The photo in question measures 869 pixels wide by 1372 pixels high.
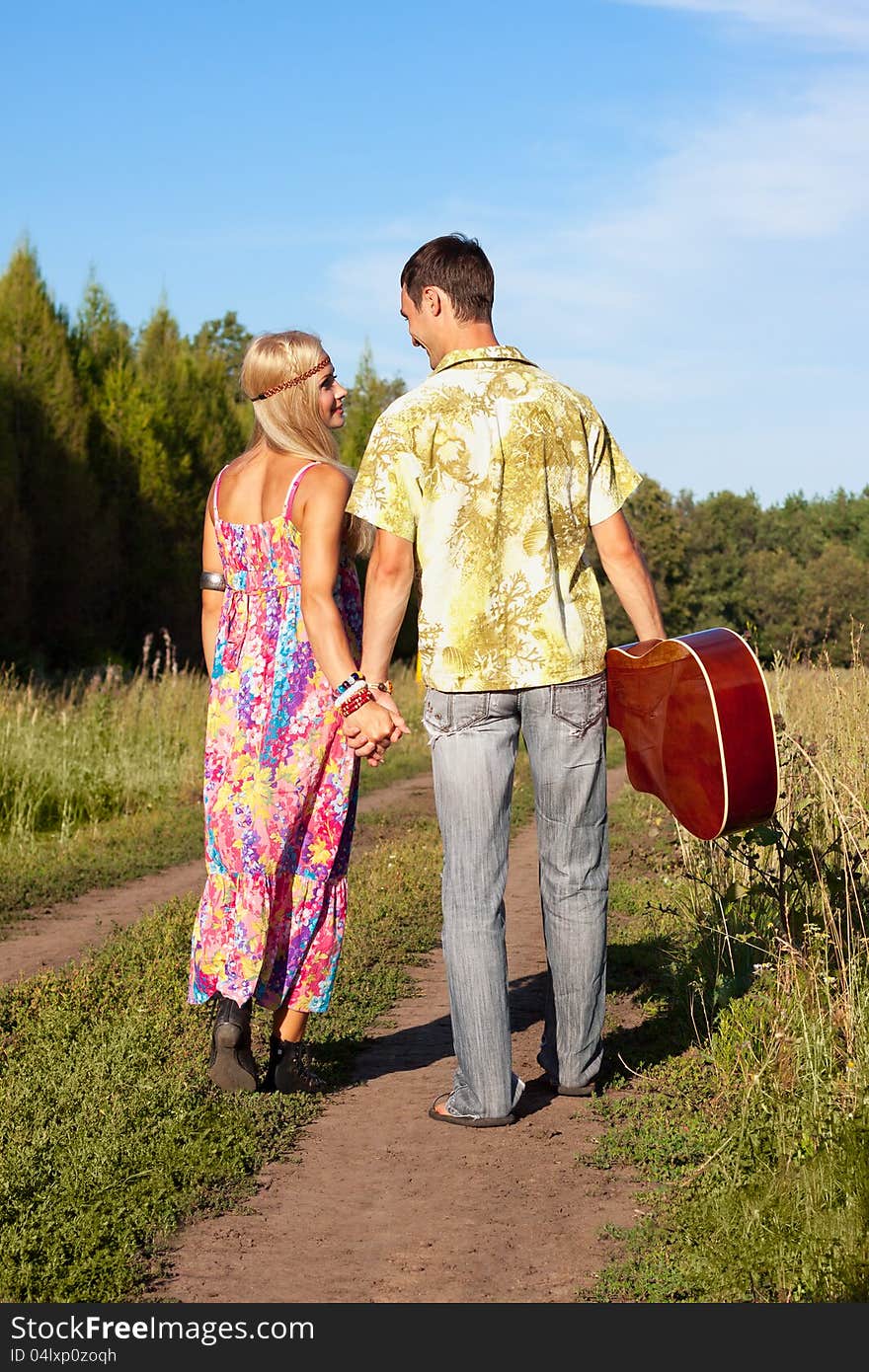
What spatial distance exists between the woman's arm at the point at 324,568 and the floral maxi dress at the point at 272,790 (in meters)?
0.08

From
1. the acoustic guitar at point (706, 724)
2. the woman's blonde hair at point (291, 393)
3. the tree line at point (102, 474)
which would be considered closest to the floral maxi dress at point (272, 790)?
the woman's blonde hair at point (291, 393)

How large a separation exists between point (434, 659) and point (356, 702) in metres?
0.26

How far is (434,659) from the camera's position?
4.02m

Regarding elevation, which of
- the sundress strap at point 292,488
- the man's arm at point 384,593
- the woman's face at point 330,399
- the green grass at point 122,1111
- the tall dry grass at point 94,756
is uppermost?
the woman's face at point 330,399

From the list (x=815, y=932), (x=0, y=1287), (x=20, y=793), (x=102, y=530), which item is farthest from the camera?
(x=102, y=530)

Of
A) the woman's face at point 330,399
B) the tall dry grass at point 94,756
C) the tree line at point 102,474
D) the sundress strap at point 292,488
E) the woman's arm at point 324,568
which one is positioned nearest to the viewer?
the woman's arm at point 324,568

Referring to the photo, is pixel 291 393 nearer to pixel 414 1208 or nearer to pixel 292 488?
pixel 292 488

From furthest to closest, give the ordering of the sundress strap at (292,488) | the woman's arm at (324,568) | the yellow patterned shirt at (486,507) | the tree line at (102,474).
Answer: the tree line at (102,474)
the sundress strap at (292,488)
the woman's arm at (324,568)
the yellow patterned shirt at (486,507)

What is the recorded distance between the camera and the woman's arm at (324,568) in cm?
416

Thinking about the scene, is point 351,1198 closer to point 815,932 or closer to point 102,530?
point 815,932

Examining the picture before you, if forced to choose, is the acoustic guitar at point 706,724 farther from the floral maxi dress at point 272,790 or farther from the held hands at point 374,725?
the floral maxi dress at point 272,790

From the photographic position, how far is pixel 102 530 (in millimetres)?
20250
